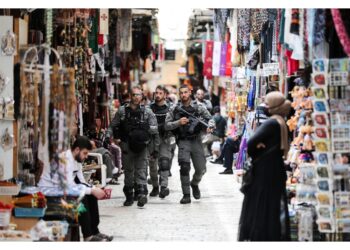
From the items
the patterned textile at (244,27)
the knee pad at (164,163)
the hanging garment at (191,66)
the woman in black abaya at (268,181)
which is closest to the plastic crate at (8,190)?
the woman in black abaya at (268,181)

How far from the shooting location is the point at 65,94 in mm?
8469

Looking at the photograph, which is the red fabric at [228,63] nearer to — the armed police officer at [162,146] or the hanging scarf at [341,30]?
the armed police officer at [162,146]

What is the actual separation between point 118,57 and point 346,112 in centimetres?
1180

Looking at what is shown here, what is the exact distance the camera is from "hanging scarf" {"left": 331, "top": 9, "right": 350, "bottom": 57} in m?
8.04

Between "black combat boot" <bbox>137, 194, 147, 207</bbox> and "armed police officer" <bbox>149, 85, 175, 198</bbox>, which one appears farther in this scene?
"armed police officer" <bbox>149, 85, 175, 198</bbox>

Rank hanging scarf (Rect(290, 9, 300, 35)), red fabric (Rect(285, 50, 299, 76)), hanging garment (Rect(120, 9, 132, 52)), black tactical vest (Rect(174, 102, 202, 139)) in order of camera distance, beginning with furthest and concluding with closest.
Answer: hanging garment (Rect(120, 9, 132, 52))
black tactical vest (Rect(174, 102, 202, 139))
red fabric (Rect(285, 50, 299, 76))
hanging scarf (Rect(290, 9, 300, 35))

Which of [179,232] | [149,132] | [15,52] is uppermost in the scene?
[15,52]

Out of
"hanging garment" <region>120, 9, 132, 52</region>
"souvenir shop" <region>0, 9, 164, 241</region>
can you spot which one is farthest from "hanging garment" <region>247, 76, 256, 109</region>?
"hanging garment" <region>120, 9, 132, 52</region>

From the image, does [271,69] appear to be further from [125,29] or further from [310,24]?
[125,29]

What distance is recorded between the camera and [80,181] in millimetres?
9297

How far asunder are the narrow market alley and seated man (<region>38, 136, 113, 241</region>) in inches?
18.4

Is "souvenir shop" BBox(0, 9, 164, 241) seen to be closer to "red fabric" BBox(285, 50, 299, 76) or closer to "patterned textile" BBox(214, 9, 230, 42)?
"red fabric" BBox(285, 50, 299, 76)
